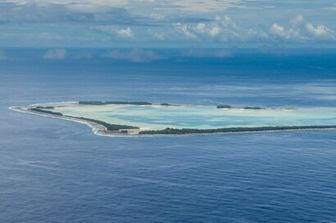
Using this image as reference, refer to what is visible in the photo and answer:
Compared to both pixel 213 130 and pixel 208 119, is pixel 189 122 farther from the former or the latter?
pixel 213 130

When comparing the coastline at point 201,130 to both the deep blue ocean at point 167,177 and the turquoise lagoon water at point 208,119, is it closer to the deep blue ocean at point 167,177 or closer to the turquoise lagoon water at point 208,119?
the deep blue ocean at point 167,177

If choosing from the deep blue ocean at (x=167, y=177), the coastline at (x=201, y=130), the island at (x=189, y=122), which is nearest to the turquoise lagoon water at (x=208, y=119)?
the island at (x=189, y=122)

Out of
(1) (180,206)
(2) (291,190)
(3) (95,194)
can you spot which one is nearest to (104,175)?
(3) (95,194)

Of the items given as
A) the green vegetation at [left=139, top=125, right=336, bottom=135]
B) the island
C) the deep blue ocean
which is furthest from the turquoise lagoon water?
the deep blue ocean

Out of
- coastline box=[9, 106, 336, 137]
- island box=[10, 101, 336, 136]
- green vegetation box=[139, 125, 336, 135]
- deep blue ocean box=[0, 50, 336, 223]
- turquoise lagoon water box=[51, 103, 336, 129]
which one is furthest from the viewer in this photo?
turquoise lagoon water box=[51, 103, 336, 129]

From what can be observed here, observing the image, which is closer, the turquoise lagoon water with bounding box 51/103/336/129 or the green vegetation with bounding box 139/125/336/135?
the green vegetation with bounding box 139/125/336/135

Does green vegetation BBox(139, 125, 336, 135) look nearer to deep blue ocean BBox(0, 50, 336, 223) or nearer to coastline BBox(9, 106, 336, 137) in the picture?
coastline BBox(9, 106, 336, 137)

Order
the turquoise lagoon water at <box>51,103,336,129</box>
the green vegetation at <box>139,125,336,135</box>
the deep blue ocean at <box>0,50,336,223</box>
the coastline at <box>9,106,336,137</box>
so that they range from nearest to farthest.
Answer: the deep blue ocean at <box>0,50,336,223</box>
the coastline at <box>9,106,336,137</box>
the green vegetation at <box>139,125,336,135</box>
the turquoise lagoon water at <box>51,103,336,129</box>

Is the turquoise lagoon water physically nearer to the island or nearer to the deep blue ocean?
the island

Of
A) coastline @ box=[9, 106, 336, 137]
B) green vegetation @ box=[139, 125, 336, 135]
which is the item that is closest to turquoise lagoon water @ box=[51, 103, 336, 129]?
green vegetation @ box=[139, 125, 336, 135]

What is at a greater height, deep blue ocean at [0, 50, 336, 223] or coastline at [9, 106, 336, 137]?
coastline at [9, 106, 336, 137]

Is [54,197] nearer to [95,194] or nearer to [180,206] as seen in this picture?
[95,194]

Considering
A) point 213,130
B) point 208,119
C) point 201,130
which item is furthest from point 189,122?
point 213,130

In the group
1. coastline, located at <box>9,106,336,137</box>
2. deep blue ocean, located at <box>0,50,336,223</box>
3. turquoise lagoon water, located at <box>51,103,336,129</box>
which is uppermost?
turquoise lagoon water, located at <box>51,103,336,129</box>
